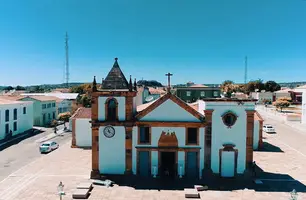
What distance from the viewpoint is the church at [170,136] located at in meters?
22.9

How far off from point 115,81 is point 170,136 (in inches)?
279

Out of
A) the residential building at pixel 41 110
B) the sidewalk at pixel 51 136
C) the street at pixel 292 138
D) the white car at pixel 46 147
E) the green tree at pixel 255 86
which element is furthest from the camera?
the green tree at pixel 255 86

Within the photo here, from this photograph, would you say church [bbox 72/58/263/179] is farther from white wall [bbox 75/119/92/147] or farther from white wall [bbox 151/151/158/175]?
white wall [bbox 75/119/92/147]

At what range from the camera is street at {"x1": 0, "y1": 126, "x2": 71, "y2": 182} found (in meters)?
25.8

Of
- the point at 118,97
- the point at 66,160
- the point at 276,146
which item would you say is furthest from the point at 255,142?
the point at 66,160

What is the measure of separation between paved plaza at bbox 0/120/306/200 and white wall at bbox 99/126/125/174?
81.5 inches

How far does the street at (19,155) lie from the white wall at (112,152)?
8842mm

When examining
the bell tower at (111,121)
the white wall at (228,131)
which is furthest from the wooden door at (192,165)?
the bell tower at (111,121)

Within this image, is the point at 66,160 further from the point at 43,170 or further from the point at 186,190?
the point at 186,190

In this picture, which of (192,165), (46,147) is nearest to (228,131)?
(192,165)

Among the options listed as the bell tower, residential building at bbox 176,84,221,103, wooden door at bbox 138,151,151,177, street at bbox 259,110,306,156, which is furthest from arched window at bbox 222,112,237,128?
residential building at bbox 176,84,221,103

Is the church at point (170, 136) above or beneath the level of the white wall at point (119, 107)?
beneath

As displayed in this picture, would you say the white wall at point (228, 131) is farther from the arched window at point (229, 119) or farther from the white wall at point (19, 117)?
the white wall at point (19, 117)

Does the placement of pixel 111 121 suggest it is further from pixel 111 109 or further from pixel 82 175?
pixel 82 175
